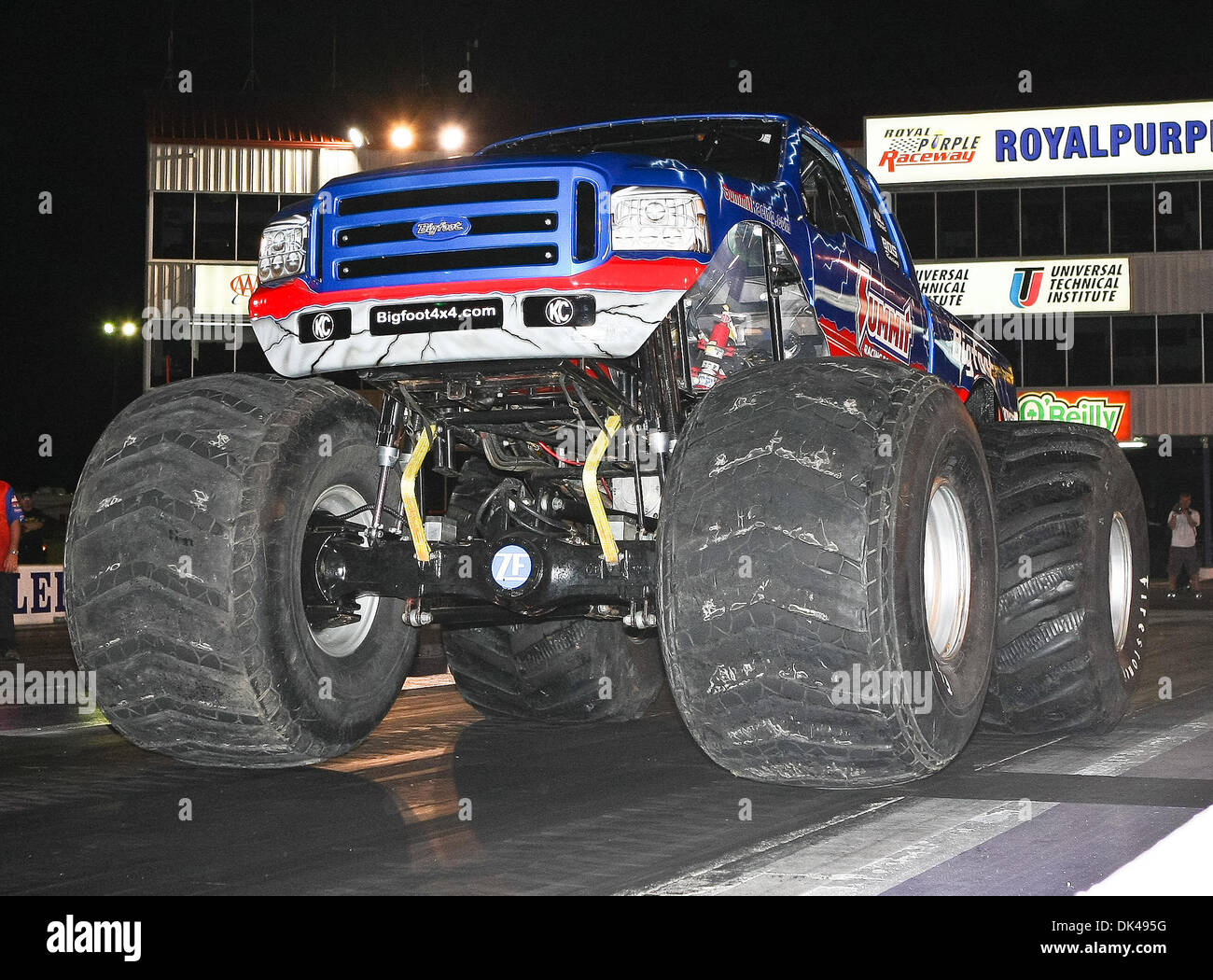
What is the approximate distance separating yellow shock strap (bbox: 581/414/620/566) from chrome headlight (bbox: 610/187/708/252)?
789mm

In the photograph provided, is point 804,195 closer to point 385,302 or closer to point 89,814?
point 385,302

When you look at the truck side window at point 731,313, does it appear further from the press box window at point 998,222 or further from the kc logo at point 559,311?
the press box window at point 998,222

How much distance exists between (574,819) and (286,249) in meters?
2.61

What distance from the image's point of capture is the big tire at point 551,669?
7.86 m

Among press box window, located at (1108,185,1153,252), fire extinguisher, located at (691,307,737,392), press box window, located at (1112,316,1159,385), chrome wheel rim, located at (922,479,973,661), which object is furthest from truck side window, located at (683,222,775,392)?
press box window, located at (1112,316,1159,385)

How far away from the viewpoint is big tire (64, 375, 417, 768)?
19.2 ft

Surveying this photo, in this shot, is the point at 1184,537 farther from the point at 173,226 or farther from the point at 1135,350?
the point at 173,226

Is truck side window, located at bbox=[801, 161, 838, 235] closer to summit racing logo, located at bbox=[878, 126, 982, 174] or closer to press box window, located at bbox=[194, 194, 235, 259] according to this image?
press box window, located at bbox=[194, 194, 235, 259]

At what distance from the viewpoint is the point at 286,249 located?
237 inches

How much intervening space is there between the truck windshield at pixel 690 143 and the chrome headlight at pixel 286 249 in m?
1.27

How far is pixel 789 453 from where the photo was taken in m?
4.96

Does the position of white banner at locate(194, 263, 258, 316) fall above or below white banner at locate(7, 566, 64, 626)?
above
